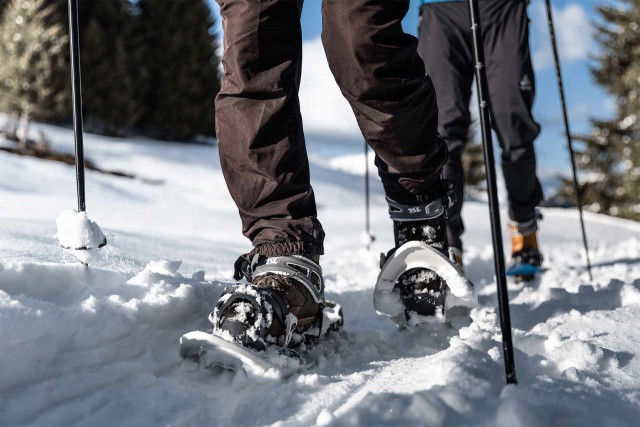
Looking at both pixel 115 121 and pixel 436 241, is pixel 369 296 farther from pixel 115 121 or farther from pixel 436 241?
pixel 115 121

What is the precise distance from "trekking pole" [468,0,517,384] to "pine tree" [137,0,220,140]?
20.0 m

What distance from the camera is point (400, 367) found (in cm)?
128

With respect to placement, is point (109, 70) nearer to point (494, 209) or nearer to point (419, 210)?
point (419, 210)

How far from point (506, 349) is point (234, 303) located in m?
0.56

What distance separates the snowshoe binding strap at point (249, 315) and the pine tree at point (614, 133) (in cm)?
1770

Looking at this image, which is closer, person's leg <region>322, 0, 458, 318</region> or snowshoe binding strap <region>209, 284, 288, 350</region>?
snowshoe binding strap <region>209, 284, 288, 350</region>

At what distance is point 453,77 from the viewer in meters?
2.94

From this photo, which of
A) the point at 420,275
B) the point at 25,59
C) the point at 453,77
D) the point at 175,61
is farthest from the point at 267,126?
the point at 175,61

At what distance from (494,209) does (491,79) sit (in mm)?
2021

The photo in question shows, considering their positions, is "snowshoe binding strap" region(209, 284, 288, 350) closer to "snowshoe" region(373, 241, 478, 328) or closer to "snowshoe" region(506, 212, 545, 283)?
"snowshoe" region(373, 241, 478, 328)

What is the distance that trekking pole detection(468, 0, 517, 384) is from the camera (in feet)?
3.41

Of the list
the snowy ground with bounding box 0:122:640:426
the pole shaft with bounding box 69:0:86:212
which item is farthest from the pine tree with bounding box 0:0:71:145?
the pole shaft with bounding box 69:0:86:212

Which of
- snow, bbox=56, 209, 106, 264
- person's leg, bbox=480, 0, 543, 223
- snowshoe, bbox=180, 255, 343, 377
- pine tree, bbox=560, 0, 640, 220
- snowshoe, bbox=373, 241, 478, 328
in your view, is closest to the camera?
snowshoe, bbox=180, 255, 343, 377

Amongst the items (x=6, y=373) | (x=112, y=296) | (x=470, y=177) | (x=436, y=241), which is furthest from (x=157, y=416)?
(x=470, y=177)
